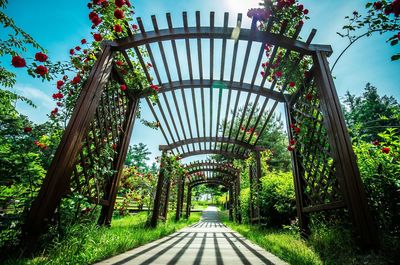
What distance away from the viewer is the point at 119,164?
4.04 m

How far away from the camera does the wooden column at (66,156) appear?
2.13 m

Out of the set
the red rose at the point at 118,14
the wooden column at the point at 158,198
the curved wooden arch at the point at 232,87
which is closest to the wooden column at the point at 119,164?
the curved wooden arch at the point at 232,87

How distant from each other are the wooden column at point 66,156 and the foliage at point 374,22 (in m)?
3.32

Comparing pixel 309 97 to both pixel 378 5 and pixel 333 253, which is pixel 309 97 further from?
pixel 333 253

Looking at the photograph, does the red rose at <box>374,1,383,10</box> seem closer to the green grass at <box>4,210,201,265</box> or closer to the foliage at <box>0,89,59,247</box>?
the green grass at <box>4,210,201,265</box>

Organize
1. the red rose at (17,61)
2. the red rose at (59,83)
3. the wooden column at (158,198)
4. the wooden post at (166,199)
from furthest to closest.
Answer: the wooden post at (166,199) → the wooden column at (158,198) → the red rose at (59,83) → the red rose at (17,61)

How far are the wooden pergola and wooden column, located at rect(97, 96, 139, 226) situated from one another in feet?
0.06

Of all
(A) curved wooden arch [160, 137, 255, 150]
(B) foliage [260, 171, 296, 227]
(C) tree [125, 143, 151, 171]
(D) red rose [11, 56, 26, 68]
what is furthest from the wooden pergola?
(C) tree [125, 143, 151, 171]

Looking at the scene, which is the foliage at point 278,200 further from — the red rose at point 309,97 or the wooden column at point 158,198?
the wooden column at point 158,198

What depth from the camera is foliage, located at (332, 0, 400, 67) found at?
5.71 ft

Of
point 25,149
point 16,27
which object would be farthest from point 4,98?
point 25,149

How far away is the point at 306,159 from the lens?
3.68 metres

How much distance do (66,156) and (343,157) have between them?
3.50m

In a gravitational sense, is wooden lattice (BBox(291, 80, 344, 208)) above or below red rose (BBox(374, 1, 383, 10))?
below
